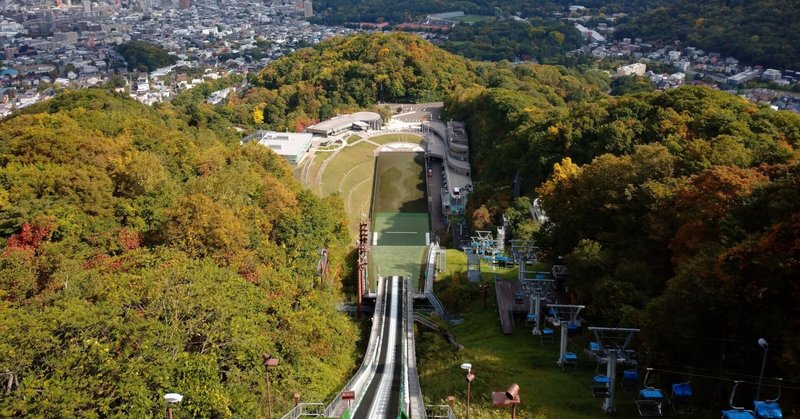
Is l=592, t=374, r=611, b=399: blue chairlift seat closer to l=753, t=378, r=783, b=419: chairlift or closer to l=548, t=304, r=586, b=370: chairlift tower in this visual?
l=548, t=304, r=586, b=370: chairlift tower

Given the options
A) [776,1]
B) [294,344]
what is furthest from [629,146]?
[776,1]

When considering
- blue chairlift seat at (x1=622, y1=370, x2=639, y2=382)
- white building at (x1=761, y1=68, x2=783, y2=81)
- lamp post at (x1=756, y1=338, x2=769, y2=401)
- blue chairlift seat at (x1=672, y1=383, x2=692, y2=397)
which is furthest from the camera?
white building at (x1=761, y1=68, x2=783, y2=81)

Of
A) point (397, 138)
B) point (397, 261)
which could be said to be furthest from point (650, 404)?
point (397, 138)

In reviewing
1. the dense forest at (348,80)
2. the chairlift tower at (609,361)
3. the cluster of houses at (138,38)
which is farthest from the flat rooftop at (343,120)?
the chairlift tower at (609,361)

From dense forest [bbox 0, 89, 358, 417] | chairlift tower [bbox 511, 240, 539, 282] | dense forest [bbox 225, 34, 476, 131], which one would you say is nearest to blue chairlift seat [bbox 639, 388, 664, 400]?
dense forest [bbox 0, 89, 358, 417]

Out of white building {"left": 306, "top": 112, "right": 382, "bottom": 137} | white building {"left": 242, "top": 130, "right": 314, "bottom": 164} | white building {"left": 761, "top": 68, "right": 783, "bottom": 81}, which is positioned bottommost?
white building {"left": 242, "top": 130, "right": 314, "bottom": 164}

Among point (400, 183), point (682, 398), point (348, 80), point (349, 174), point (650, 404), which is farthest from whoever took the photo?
point (348, 80)

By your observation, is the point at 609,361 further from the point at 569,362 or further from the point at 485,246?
the point at 485,246

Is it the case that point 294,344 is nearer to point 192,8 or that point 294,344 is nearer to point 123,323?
point 123,323
